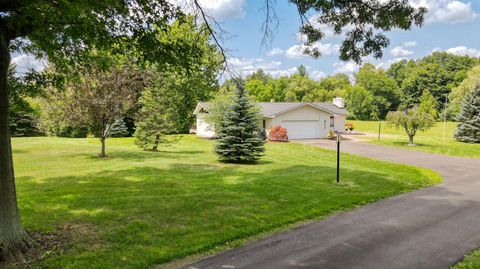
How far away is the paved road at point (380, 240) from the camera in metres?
5.59

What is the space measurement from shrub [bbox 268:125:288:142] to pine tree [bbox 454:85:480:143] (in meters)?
15.6

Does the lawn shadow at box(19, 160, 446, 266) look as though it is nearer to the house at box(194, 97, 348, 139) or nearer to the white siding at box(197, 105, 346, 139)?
the house at box(194, 97, 348, 139)

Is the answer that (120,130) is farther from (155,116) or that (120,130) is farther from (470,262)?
(470,262)

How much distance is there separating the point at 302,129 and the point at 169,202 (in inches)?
1077

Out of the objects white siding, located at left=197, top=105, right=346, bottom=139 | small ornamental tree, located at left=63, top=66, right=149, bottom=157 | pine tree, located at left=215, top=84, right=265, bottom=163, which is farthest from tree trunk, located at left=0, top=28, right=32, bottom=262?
white siding, located at left=197, top=105, right=346, bottom=139

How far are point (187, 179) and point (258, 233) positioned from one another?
525 cm

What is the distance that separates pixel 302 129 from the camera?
114 feet

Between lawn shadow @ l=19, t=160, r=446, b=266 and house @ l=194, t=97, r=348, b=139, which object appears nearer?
lawn shadow @ l=19, t=160, r=446, b=266

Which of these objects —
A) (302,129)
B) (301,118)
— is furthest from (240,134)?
(302,129)

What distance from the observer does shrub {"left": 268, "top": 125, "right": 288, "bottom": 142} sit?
31.1m

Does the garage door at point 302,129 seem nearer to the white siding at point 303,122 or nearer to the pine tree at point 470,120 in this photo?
the white siding at point 303,122

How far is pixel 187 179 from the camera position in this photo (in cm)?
1166

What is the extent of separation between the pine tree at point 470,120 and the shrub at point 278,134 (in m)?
15.6

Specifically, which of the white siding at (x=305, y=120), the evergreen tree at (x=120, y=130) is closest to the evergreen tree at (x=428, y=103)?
the white siding at (x=305, y=120)
